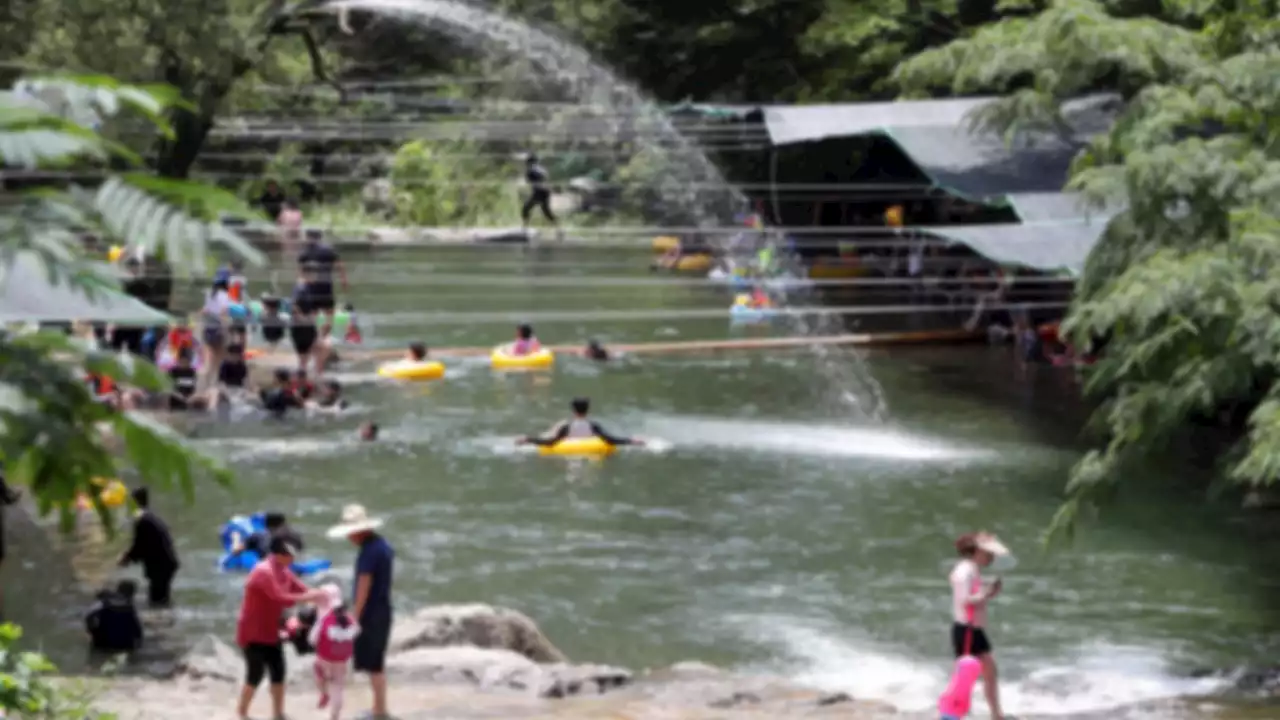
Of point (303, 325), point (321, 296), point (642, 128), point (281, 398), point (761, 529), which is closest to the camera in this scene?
point (761, 529)

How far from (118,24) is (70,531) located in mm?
25186

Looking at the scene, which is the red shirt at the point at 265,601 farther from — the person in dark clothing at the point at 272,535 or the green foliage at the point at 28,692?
the green foliage at the point at 28,692

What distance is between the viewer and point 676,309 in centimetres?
3609

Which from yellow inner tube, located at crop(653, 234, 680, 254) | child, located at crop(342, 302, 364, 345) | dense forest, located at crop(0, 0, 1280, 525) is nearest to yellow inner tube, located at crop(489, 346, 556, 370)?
child, located at crop(342, 302, 364, 345)

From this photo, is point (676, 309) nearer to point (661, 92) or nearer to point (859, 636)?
point (661, 92)

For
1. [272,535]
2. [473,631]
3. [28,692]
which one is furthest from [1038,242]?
[28,692]

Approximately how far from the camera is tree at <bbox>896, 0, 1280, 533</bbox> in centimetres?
1448

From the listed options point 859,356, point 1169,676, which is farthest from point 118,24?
point 1169,676

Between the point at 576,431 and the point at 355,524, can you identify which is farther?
the point at 576,431

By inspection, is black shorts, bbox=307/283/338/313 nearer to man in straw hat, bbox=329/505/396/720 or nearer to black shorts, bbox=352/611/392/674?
man in straw hat, bbox=329/505/396/720

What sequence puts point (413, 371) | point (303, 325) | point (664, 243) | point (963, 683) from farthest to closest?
point (664, 243), point (413, 371), point (303, 325), point (963, 683)

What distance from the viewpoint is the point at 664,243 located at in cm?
4541

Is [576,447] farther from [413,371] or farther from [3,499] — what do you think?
[3,499]

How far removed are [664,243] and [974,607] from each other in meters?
33.6
